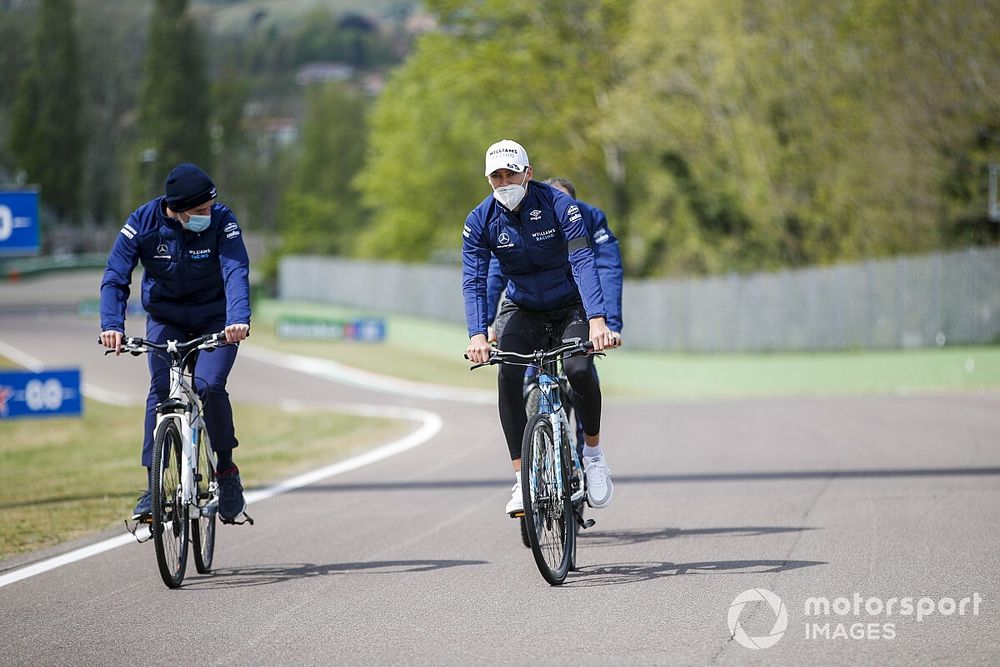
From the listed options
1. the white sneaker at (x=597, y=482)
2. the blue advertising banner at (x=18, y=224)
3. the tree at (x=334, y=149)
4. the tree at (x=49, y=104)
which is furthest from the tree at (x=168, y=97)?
the white sneaker at (x=597, y=482)

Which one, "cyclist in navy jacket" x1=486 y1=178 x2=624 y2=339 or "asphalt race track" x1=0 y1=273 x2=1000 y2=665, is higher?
"cyclist in navy jacket" x1=486 y1=178 x2=624 y2=339

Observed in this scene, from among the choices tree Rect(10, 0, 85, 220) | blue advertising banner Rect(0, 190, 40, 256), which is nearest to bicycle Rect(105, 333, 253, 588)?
blue advertising banner Rect(0, 190, 40, 256)

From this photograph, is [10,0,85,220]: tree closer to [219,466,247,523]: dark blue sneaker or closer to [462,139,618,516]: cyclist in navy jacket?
[219,466,247,523]: dark blue sneaker

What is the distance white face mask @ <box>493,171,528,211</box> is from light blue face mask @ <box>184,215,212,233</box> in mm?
1490

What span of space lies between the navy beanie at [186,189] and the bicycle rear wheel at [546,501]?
203 centimetres

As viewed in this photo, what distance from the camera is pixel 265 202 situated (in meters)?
148

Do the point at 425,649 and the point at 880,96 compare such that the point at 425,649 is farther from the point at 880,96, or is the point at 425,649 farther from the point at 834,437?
the point at 880,96

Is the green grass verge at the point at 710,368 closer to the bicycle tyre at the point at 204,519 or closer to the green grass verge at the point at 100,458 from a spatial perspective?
the green grass verge at the point at 100,458

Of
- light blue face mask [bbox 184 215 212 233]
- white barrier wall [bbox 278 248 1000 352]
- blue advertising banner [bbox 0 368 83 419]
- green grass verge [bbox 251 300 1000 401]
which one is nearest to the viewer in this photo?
light blue face mask [bbox 184 215 212 233]

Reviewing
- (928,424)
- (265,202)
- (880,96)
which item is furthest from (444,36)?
(265,202)

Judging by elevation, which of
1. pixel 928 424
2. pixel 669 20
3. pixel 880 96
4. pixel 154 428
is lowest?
pixel 928 424

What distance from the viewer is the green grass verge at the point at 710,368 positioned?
2677 cm

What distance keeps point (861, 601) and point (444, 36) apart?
4852cm

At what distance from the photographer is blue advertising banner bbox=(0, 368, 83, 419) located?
2200 cm
